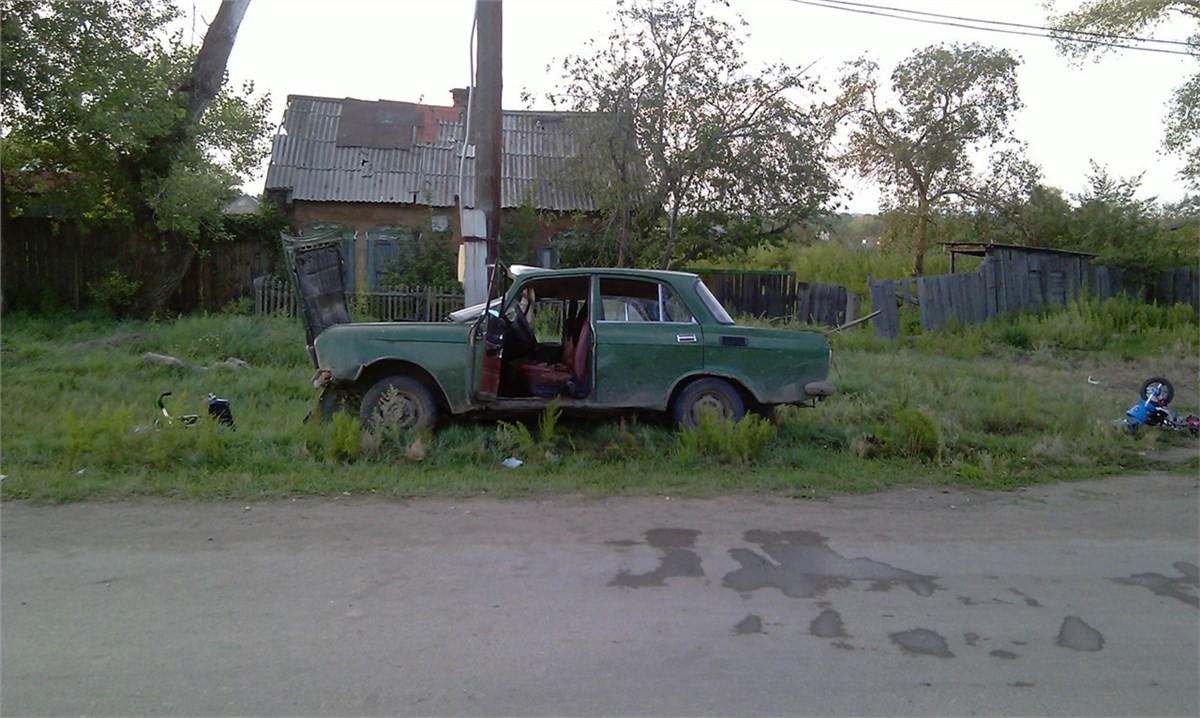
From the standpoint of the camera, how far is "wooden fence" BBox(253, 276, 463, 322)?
17.0 metres

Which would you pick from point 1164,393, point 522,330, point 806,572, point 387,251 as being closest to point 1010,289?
point 1164,393

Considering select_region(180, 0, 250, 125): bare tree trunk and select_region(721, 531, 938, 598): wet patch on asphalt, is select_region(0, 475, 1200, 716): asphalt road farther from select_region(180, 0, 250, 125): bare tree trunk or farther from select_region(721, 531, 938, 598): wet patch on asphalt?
select_region(180, 0, 250, 125): bare tree trunk

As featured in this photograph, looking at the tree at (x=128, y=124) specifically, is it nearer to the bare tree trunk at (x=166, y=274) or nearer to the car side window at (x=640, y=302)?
the bare tree trunk at (x=166, y=274)

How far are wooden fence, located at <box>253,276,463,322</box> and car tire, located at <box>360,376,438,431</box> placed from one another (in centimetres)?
860

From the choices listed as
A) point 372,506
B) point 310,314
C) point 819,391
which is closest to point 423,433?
point 372,506

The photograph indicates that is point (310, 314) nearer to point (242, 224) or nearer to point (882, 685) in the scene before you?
point (882, 685)

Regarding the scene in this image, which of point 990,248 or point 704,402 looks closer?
point 704,402

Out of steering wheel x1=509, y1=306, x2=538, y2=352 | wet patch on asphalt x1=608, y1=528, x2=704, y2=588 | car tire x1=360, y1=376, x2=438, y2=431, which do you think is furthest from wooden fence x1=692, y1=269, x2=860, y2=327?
wet patch on asphalt x1=608, y1=528, x2=704, y2=588

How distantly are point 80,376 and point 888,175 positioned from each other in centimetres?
1953

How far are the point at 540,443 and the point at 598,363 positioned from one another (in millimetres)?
925

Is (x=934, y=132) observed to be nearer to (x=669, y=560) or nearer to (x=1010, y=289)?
(x=1010, y=289)

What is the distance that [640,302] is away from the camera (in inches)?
346

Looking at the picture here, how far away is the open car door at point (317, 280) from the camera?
931 centimetres

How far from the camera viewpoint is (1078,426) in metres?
9.50
